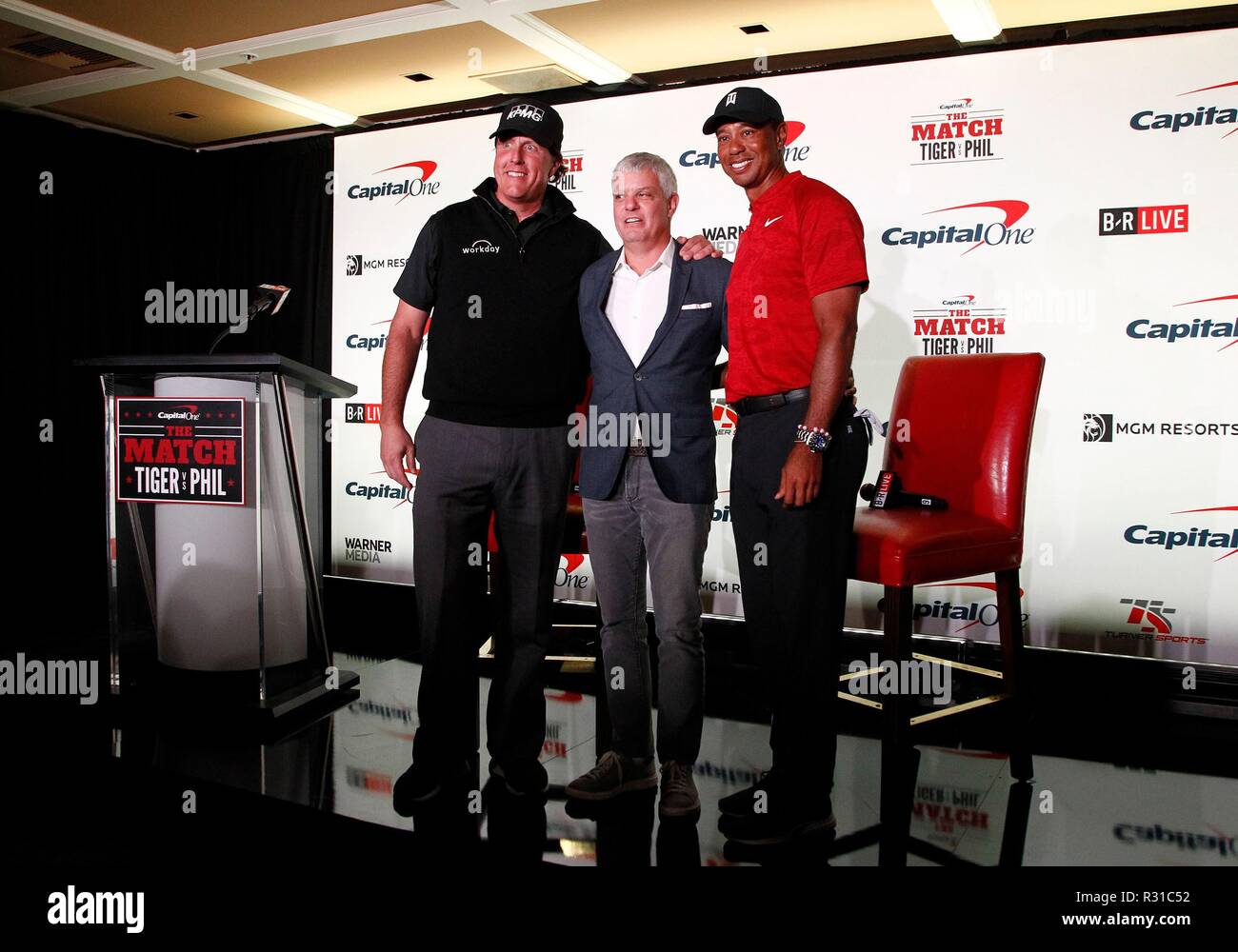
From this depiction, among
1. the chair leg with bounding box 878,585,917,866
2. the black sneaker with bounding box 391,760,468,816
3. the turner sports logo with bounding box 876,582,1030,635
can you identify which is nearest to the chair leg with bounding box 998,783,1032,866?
the chair leg with bounding box 878,585,917,866

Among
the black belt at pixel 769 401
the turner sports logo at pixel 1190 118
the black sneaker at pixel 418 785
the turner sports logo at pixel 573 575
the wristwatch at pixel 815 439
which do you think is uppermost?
the turner sports logo at pixel 1190 118

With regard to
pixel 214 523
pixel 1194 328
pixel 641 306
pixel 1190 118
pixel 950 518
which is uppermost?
pixel 1190 118

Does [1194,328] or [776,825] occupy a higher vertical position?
[1194,328]

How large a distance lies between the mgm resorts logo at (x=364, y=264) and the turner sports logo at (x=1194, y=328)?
11.9 ft

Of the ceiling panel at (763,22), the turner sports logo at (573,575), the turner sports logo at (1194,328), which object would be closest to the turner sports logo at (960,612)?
the turner sports logo at (1194,328)

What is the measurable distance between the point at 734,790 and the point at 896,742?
1.44 feet

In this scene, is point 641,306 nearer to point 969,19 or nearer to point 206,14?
point 969,19

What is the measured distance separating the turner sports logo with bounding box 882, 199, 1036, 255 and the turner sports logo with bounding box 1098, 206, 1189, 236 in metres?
0.28

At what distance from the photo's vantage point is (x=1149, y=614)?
3818mm

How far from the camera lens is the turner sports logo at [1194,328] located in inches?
146

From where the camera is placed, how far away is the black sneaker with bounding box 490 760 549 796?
2475 mm

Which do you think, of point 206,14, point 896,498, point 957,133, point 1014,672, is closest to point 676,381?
point 896,498

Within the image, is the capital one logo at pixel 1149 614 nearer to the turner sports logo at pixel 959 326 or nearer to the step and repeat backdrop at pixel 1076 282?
the step and repeat backdrop at pixel 1076 282
